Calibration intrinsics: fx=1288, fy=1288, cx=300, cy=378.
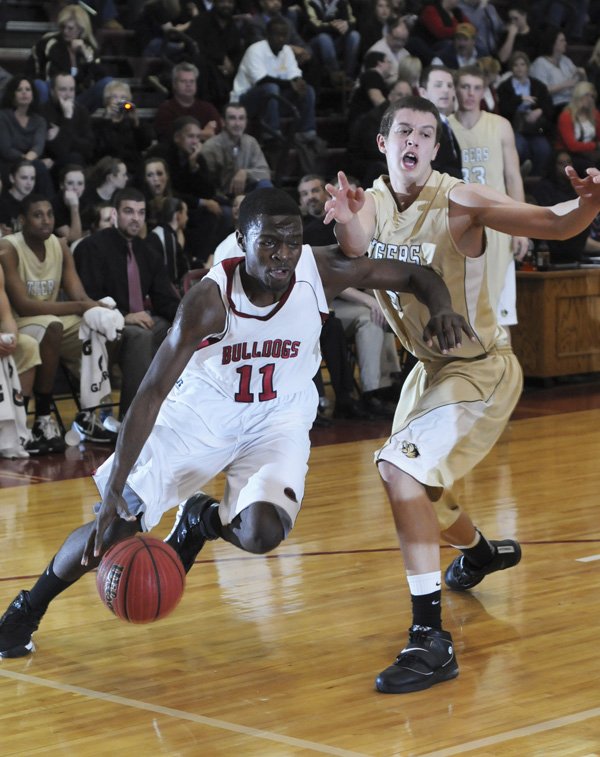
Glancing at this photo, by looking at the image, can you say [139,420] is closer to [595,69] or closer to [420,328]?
[420,328]

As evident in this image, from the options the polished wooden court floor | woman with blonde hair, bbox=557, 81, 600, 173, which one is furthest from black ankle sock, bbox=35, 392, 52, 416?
woman with blonde hair, bbox=557, 81, 600, 173

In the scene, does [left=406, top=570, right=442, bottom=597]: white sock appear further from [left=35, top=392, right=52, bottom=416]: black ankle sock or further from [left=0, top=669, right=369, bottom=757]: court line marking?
[left=35, top=392, right=52, bottom=416]: black ankle sock

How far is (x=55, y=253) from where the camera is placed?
27.0 feet

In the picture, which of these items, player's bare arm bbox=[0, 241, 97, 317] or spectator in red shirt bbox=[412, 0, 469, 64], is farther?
spectator in red shirt bbox=[412, 0, 469, 64]

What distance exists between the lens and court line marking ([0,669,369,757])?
3.18 metres

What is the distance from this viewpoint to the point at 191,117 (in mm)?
10656

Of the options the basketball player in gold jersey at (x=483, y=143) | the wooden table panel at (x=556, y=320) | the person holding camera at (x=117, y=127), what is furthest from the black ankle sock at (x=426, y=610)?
the person holding camera at (x=117, y=127)

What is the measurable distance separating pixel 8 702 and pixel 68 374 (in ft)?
16.2

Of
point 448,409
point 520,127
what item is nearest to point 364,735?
point 448,409

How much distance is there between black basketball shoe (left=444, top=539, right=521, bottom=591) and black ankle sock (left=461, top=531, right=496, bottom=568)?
16 millimetres

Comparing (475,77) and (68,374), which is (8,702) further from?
(475,77)

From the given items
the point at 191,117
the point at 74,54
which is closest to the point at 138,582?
the point at 191,117

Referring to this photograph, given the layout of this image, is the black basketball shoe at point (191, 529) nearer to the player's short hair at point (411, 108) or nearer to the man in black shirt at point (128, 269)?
the player's short hair at point (411, 108)

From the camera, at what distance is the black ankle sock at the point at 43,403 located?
796 centimetres
